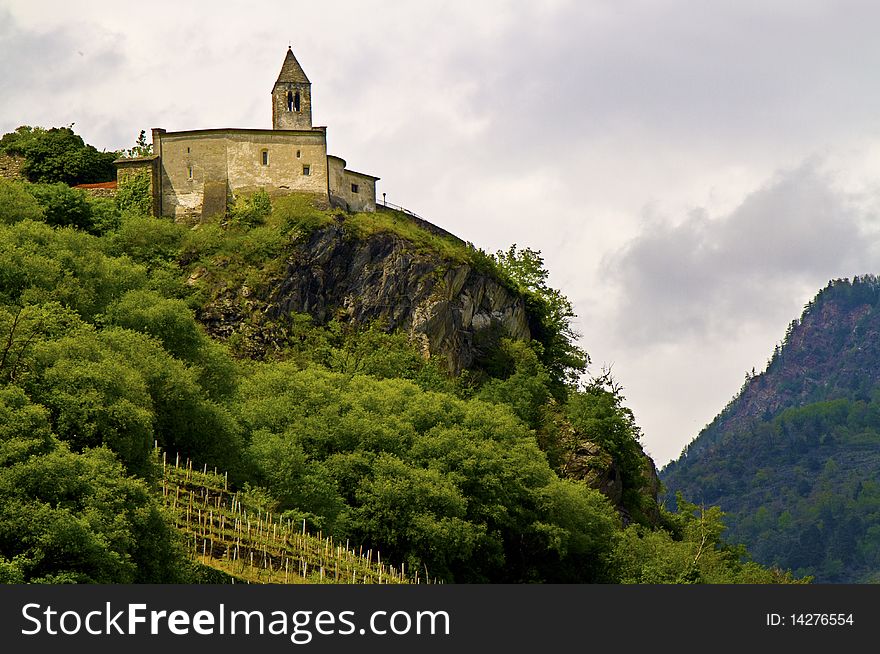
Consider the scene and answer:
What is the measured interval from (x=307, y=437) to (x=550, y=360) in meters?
33.8

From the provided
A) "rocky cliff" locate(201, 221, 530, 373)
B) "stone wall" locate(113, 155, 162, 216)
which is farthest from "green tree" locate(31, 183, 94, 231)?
"rocky cliff" locate(201, 221, 530, 373)

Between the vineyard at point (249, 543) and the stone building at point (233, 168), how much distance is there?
31877 millimetres

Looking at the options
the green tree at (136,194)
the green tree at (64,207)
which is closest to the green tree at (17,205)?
the green tree at (64,207)

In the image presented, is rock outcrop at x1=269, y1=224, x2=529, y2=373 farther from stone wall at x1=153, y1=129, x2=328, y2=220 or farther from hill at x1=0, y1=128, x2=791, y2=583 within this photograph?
stone wall at x1=153, y1=129, x2=328, y2=220

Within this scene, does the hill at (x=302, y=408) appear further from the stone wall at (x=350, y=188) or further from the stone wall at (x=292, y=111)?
the stone wall at (x=292, y=111)

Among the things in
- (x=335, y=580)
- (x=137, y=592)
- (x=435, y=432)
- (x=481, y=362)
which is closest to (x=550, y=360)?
(x=481, y=362)

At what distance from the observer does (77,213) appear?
97500 mm

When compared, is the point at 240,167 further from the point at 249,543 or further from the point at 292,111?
the point at 249,543

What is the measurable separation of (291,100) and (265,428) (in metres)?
33.0

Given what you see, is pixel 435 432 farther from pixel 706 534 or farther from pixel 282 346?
pixel 706 534

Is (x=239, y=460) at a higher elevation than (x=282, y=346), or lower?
lower

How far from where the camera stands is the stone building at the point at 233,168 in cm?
10094

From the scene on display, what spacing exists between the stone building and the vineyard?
31.9 metres

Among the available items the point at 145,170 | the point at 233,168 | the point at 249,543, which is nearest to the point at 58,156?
the point at 145,170
